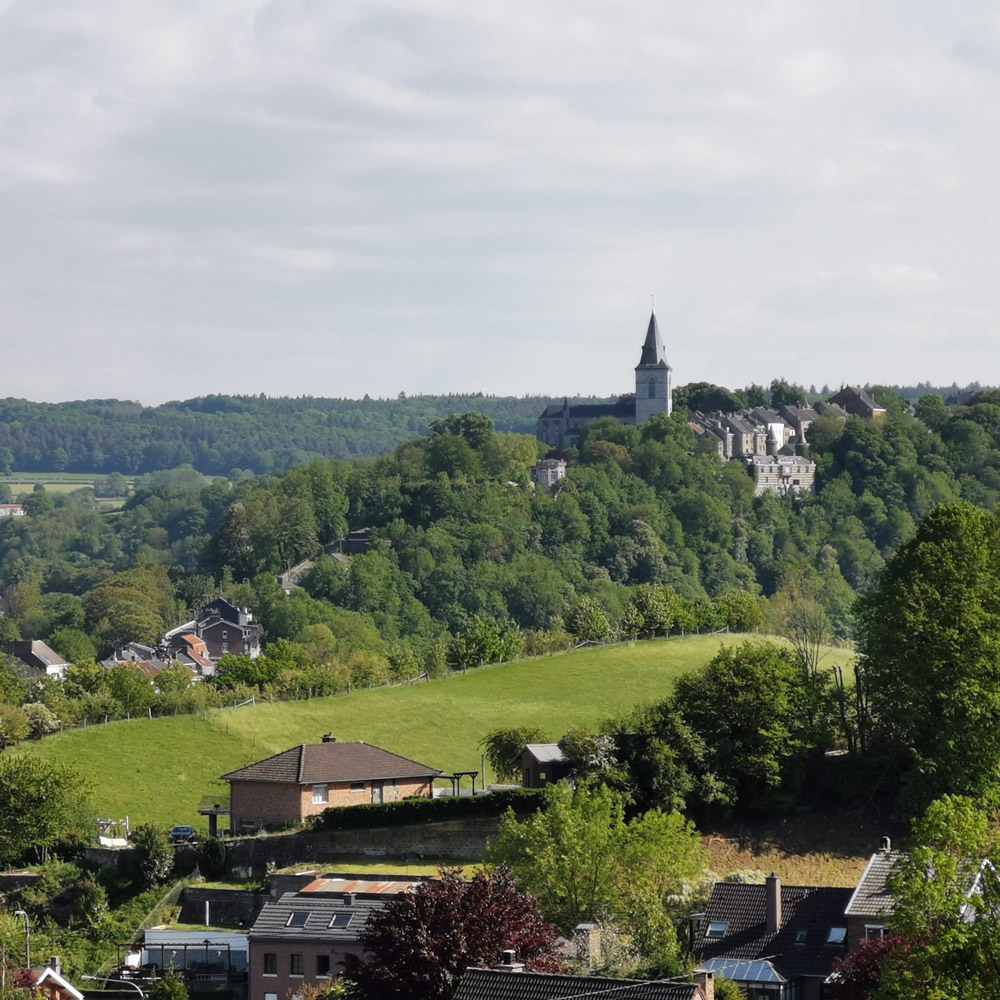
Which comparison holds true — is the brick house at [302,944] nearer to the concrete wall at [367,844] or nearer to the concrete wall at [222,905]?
the concrete wall at [222,905]

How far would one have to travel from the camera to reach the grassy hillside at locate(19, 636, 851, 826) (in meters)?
71.4

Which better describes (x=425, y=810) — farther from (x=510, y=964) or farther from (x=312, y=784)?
(x=510, y=964)

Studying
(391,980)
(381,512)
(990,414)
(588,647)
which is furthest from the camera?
(990,414)

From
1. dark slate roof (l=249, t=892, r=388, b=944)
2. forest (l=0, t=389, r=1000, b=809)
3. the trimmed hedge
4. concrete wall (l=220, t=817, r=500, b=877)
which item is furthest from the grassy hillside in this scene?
forest (l=0, t=389, r=1000, b=809)

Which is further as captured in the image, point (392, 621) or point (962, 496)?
point (962, 496)

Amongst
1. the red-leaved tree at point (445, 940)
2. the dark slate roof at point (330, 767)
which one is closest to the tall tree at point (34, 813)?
the dark slate roof at point (330, 767)

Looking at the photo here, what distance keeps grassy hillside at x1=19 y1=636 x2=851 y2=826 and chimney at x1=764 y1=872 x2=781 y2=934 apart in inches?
1014

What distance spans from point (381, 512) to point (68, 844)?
91234mm

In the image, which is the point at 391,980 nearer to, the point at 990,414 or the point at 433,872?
the point at 433,872

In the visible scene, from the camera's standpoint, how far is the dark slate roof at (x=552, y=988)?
103 ft

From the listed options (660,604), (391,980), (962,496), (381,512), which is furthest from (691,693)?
(962,496)

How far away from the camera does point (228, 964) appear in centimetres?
5047

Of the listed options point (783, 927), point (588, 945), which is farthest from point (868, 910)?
point (588, 945)

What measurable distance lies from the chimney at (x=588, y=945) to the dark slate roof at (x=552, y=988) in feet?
24.9
